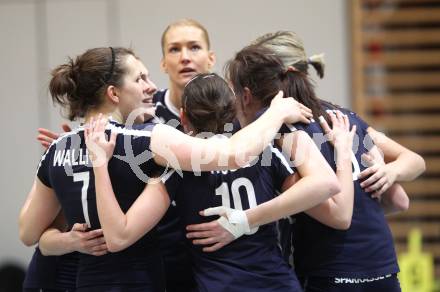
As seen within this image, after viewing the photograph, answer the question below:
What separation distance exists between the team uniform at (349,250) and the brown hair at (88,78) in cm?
60

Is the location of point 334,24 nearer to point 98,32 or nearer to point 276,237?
point 98,32

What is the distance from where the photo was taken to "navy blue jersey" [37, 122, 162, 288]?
6.27 ft

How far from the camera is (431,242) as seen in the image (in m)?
5.22

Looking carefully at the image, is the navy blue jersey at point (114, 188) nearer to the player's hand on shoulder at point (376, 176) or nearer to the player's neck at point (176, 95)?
the player's hand on shoulder at point (376, 176)

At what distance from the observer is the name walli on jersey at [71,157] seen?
6.41 feet

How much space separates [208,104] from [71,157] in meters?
0.47

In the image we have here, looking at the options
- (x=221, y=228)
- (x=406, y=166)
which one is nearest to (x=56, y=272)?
(x=221, y=228)

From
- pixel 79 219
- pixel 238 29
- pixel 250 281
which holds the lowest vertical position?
pixel 250 281

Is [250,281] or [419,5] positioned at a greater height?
[419,5]

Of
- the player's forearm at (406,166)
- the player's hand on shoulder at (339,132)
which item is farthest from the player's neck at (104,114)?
the player's forearm at (406,166)

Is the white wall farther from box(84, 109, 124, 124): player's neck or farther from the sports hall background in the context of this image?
→ box(84, 109, 124, 124): player's neck

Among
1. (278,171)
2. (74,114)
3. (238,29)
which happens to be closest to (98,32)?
(238,29)

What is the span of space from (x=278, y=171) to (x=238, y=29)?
10.5ft

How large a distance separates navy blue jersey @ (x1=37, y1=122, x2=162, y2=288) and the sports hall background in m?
2.97
